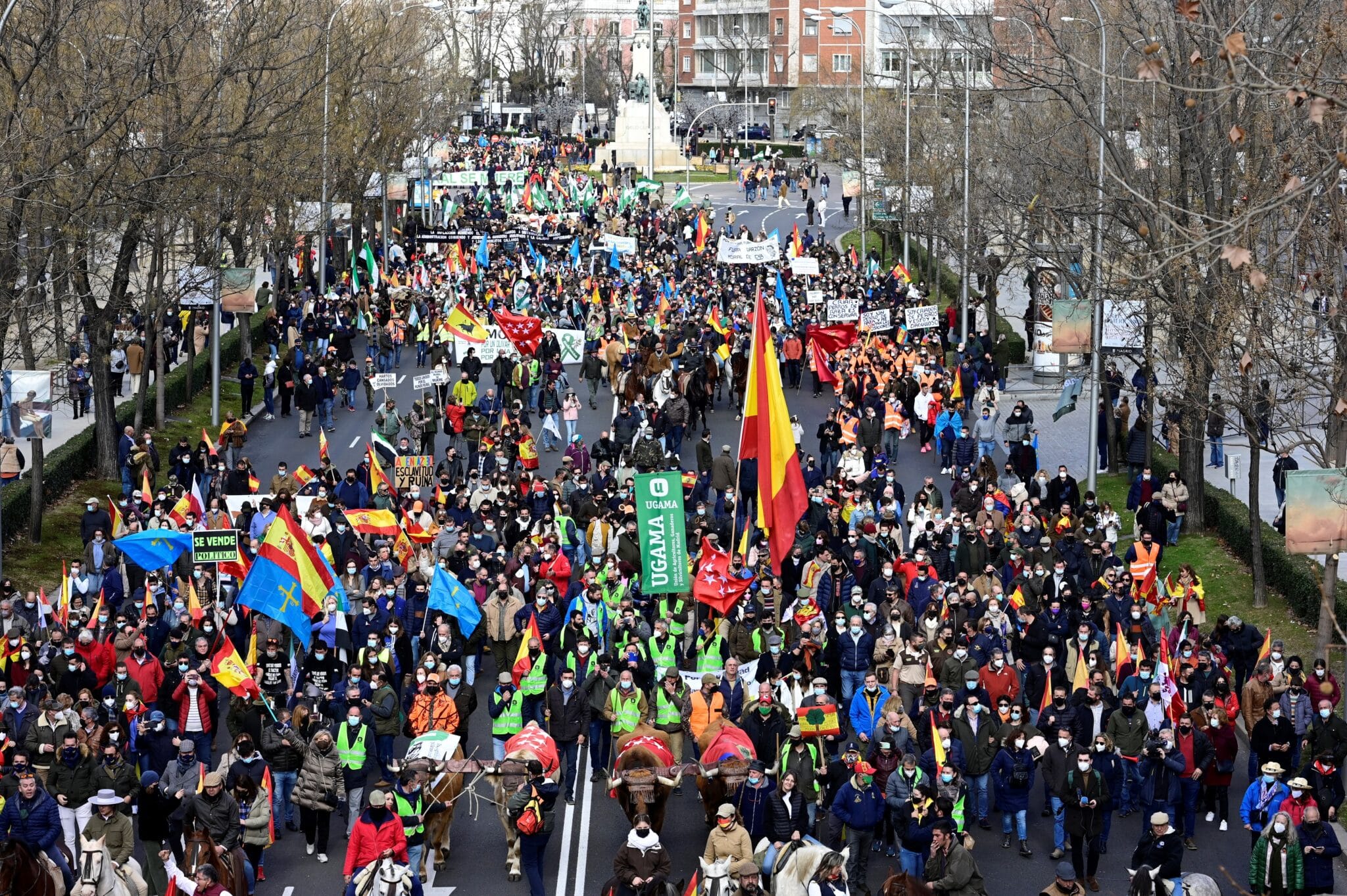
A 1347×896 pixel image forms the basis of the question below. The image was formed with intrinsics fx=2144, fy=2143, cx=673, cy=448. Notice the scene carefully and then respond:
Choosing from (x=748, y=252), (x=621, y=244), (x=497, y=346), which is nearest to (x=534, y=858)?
(x=497, y=346)

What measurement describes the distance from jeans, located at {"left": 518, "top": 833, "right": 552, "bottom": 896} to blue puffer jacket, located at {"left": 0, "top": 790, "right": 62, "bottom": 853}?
353 centimetres

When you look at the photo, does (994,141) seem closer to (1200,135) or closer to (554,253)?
(554,253)

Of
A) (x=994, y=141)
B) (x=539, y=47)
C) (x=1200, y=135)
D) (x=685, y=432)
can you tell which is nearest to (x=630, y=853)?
(x=1200, y=135)

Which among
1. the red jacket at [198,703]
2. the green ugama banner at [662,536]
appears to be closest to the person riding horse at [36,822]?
the red jacket at [198,703]

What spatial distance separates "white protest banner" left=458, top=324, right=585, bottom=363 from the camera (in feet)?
119

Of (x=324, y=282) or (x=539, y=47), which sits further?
(x=539, y=47)

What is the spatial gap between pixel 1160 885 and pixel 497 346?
2272cm

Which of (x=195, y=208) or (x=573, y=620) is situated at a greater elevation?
(x=195, y=208)

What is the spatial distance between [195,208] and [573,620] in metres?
18.4

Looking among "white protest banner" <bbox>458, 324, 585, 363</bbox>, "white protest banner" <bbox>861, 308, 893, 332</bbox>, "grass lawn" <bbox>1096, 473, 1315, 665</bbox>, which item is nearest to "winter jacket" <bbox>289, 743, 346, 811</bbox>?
"grass lawn" <bbox>1096, 473, 1315, 665</bbox>

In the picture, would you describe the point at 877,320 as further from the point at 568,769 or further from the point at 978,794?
the point at 978,794

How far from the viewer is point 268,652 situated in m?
19.6

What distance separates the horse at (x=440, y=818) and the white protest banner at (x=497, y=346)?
768 inches

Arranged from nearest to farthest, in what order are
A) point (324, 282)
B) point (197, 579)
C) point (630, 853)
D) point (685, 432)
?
point (630, 853) < point (197, 579) < point (685, 432) < point (324, 282)
